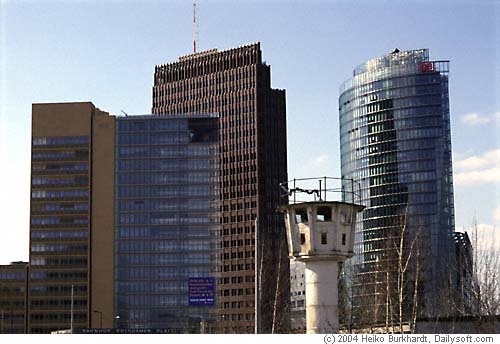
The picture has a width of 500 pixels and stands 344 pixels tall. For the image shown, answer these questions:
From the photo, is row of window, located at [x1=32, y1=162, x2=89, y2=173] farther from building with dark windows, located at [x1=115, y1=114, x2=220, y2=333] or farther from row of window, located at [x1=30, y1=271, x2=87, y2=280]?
row of window, located at [x1=30, y1=271, x2=87, y2=280]

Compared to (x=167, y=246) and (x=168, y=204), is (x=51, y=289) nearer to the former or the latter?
(x=167, y=246)

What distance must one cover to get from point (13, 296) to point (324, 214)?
165 m

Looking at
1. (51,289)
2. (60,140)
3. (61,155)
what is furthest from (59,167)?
(51,289)

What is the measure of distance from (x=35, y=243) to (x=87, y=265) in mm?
12449

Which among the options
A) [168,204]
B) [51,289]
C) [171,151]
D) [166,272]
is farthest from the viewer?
[168,204]

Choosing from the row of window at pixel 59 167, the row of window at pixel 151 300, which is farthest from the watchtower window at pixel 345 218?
the row of window at pixel 59 167

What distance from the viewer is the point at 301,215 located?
37.4 m

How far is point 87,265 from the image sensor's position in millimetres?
190500

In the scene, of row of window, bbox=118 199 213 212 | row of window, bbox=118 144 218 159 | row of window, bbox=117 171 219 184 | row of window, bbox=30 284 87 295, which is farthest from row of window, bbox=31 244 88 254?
row of window, bbox=118 144 218 159

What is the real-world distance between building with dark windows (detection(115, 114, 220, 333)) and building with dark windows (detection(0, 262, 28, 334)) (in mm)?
20810

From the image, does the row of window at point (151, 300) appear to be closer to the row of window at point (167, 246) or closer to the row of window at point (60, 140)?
the row of window at point (167, 246)

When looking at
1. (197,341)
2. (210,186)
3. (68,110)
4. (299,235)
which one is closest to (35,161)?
(68,110)

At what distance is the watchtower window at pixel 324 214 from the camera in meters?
36.9

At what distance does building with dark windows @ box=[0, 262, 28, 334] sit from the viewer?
188 meters
